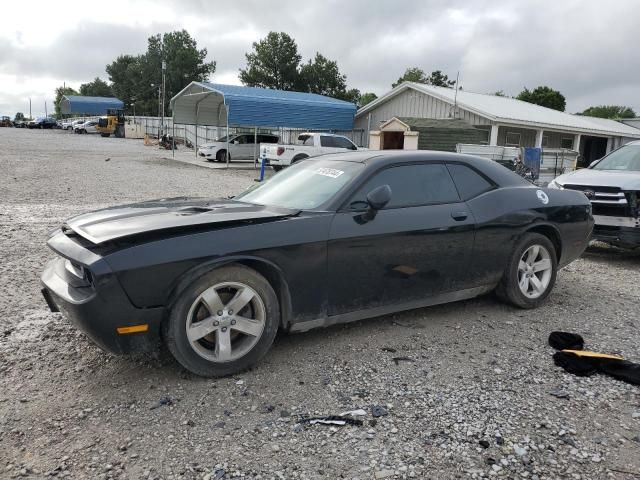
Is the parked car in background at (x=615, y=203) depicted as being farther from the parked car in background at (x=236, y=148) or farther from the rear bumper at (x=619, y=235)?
the parked car in background at (x=236, y=148)

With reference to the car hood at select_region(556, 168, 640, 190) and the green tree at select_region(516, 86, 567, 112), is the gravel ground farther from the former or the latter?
the green tree at select_region(516, 86, 567, 112)

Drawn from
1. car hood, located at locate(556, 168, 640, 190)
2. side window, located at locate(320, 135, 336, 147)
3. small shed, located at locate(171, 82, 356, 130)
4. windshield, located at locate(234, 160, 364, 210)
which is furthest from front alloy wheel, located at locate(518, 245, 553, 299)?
small shed, located at locate(171, 82, 356, 130)

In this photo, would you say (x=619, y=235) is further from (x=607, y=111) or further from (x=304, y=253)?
(x=607, y=111)

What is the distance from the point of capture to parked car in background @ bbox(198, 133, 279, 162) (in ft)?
83.5

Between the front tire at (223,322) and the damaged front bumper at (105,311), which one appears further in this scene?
the front tire at (223,322)

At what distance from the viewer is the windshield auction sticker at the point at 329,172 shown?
13.6 ft

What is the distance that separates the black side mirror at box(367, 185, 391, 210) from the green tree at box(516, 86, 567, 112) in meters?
58.0

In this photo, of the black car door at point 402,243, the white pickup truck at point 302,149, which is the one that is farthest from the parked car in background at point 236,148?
the black car door at point 402,243

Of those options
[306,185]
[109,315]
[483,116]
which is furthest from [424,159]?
[483,116]

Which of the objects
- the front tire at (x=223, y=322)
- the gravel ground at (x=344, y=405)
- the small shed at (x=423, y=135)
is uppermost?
the small shed at (x=423, y=135)

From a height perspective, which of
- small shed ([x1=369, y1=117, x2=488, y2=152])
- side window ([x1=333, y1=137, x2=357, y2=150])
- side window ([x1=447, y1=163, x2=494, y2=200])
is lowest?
side window ([x1=447, y1=163, x2=494, y2=200])

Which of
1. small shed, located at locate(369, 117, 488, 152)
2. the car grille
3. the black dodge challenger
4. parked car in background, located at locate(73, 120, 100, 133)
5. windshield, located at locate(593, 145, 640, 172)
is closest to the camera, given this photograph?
the black dodge challenger

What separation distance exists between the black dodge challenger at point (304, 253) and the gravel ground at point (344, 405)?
283 millimetres

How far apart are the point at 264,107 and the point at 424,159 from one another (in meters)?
20.0
